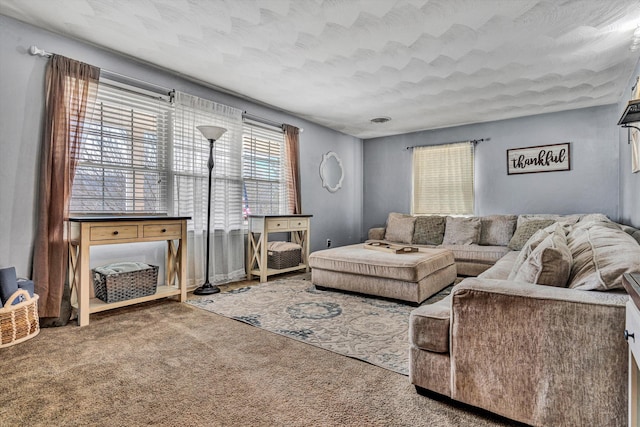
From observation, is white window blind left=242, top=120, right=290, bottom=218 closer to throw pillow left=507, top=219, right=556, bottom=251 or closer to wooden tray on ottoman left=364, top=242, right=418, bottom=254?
wooden tray on ottoman left=364, top=242, right=418, bottom=254

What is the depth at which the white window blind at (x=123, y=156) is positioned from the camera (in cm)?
284

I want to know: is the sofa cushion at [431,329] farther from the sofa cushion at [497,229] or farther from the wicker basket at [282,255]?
the sofa cushion at [497,229]

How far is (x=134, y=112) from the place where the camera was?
3174mm

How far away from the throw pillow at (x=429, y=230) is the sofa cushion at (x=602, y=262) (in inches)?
125

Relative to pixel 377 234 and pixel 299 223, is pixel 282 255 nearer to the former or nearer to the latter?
pixel 299 223

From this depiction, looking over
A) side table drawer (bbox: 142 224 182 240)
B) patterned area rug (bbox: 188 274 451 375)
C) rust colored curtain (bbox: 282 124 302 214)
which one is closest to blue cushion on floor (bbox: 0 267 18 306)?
side table drawer (bbox: 142 224 182 240)

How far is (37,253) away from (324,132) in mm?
4216

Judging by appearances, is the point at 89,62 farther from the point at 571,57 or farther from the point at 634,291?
the point at 571,57

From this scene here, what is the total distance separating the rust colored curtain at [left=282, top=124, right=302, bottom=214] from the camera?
4.80 metres

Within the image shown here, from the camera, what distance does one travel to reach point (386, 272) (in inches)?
121

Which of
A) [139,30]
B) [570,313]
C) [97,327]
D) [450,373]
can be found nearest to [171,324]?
[97,327]

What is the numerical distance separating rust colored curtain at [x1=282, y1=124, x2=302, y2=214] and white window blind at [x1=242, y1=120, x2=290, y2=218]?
6 cm

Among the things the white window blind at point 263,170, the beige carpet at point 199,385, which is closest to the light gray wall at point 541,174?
the white window blind at point 263,170

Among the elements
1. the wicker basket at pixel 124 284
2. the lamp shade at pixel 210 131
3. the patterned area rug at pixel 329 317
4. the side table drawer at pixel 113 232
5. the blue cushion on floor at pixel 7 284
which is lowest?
the patterned area rug at pixel 329 317
